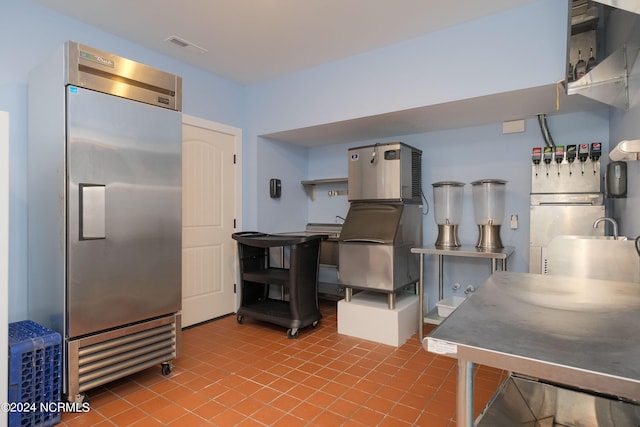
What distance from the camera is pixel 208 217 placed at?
385 centimetres

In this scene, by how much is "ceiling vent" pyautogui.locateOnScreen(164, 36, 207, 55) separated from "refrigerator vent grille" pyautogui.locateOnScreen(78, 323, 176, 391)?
247 cm

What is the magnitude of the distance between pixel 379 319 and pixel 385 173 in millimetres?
1438

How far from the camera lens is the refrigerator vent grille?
7.00 ft

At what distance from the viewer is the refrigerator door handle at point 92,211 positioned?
2129mm

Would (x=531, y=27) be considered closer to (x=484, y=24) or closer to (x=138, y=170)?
(x=484, y=24)

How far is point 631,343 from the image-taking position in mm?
924

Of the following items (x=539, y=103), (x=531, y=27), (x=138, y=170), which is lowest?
(x=138, y=170)

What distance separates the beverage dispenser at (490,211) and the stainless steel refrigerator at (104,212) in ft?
9.28

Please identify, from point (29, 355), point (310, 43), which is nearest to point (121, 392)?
point (29, 355)

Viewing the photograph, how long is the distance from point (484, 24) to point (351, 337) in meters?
2.98

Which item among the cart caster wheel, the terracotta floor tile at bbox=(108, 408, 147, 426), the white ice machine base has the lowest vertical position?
the terracotta floor tile at bbox=(108, 408, 147, 426)

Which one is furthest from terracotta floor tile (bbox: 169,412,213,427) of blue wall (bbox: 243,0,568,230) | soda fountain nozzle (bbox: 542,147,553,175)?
soda fountain nozzle (bbox: 542,147,553,175)

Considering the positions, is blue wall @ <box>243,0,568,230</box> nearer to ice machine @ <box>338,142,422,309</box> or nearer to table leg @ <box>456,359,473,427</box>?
ice machine @ <box>338,142,422,309</box>

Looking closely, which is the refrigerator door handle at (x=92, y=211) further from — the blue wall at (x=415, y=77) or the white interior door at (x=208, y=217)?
the blue wall at (x=415, y=77)
